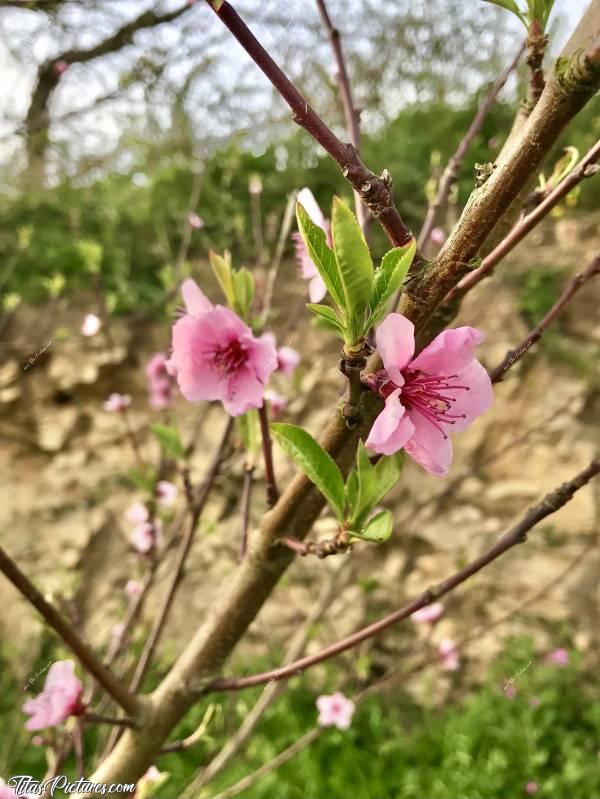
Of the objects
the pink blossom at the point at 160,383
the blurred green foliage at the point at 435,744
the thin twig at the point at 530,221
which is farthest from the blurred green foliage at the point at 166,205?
the thin twig at the point at 530,221

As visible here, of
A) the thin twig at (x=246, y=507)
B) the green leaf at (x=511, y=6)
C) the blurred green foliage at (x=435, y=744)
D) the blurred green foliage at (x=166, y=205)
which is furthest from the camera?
the blurred green foliage at (x=166, y=205)

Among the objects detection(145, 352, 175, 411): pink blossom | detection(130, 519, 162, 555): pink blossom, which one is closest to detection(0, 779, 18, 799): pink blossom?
detection(130, 519, 162, 555): pink blossom

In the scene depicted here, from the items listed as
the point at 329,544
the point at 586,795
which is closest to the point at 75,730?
the point at 329,544

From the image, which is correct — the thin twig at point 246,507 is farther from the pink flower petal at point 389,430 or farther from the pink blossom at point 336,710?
the pink blossom at point 336,710

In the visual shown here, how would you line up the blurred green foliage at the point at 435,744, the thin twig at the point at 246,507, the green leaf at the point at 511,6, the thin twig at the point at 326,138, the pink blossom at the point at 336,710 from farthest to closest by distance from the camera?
the blurred green foliage at the point at 435,744 < the pink blossom at the point at 336,710 < the thin twig at the point at 246,507 < the green leaf at the point at 511,6 < the thin twig at the point at 326,138

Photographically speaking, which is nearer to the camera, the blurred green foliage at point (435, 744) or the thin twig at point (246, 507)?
the thin twig at point (246, 507)

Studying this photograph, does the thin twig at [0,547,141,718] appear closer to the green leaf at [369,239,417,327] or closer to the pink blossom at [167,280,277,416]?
the pink blossom at [167,280,277,416]
